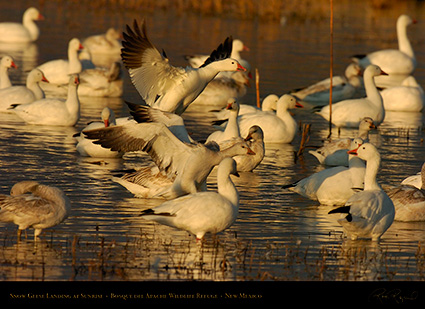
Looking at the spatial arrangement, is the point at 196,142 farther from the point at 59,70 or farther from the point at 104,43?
the point at 104,43

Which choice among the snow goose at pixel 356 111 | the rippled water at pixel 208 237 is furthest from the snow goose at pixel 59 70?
the snow goose at pixel 356 111

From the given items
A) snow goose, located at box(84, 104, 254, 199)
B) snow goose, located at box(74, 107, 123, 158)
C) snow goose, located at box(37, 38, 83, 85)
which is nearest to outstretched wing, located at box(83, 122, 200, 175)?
snow goose, located at box(84, 104, 254, 199)

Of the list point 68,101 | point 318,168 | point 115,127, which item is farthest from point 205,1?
point 115,127

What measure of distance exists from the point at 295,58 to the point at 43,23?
35.5 feet

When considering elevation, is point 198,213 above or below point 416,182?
above

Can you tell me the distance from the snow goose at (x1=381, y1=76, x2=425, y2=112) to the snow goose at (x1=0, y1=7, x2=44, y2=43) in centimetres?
1243

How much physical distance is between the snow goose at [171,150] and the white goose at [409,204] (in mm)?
1776

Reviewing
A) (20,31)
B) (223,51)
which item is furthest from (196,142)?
(20,31)

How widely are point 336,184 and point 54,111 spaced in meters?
6.60

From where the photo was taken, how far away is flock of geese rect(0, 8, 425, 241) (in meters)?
7.94

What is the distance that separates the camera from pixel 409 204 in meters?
9.37

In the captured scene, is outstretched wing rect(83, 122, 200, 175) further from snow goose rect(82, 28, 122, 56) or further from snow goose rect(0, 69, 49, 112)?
snow goose rect(82, 28, 122, 56)

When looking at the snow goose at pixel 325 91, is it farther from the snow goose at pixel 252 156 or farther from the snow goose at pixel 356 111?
the snow goose at pixel 252 156

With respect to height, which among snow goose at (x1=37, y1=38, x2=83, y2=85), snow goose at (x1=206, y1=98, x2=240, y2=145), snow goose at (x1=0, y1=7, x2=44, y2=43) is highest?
snow goose at (x1=0, y1=7, x2=44, y2=43)
